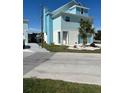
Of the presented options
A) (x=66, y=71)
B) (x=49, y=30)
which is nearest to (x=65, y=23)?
(x=49, y=30)

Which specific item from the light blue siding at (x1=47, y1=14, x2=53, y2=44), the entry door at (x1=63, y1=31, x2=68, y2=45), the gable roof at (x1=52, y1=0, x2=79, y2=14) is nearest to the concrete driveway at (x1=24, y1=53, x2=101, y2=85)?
the entry door at (x1=63, y1=31, x2=68, y2=45)

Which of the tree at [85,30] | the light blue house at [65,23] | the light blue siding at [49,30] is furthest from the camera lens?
the light blue siding at [49,30]

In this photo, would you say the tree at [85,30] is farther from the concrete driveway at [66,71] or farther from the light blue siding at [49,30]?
the concrete driveway at [66,71]

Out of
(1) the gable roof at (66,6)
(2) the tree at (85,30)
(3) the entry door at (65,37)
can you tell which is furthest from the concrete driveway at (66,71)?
(1) the gable roof at (66,6)

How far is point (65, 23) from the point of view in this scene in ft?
51.3

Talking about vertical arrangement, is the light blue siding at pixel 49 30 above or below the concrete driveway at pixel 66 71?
above

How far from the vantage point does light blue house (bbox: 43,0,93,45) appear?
599 inches

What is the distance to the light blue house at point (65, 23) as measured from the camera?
15227 mm

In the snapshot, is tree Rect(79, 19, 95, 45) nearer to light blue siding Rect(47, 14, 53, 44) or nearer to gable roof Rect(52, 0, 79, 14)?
gable roof Rect(52, 0, 79, 14)
